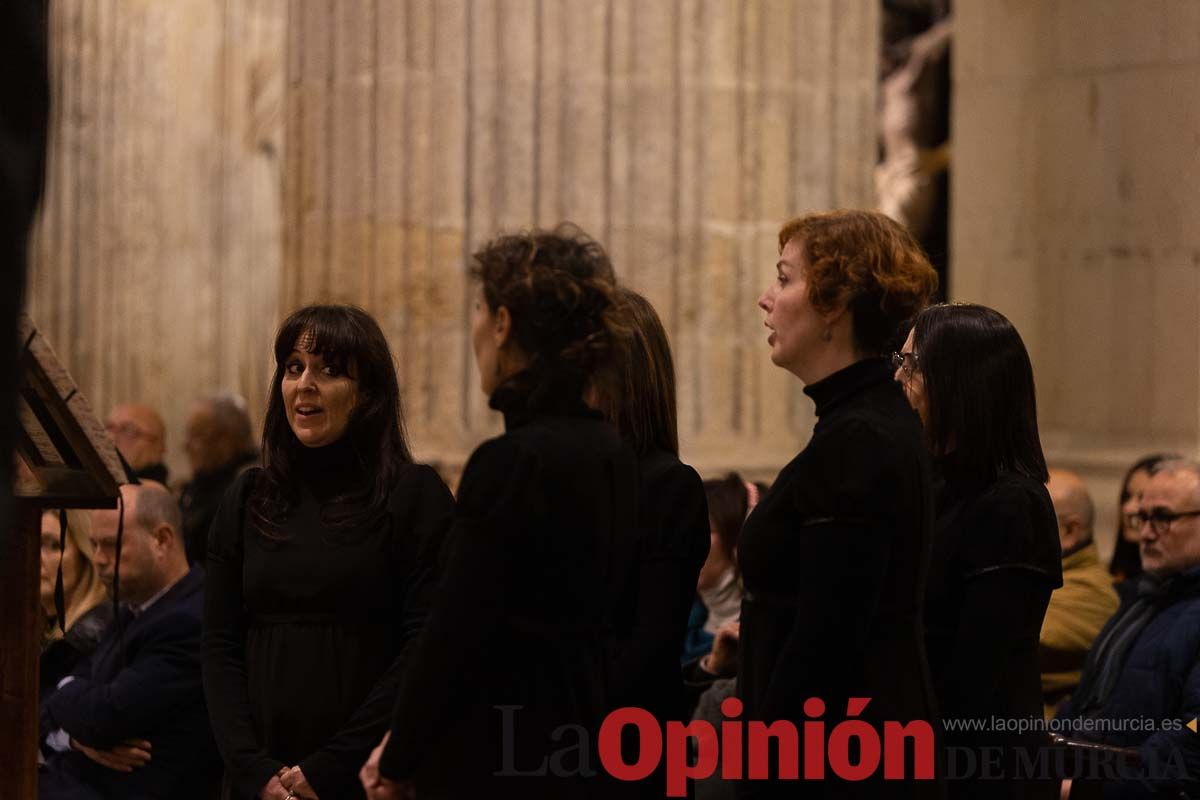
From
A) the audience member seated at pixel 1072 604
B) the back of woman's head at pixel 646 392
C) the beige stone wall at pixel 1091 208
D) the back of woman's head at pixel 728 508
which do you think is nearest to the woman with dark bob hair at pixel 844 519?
the back of woman's head at pixel 646 392

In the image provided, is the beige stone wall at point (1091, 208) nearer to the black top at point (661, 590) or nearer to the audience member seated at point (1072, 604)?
the audience member seated at point (1072, 604)

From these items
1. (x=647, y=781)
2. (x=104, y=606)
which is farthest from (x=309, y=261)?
(x=647, y=781)

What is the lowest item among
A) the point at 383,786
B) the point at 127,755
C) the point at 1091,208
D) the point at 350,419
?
the point at 127,755

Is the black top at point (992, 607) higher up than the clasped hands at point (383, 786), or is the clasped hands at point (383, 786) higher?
the black top at point (992, 607)

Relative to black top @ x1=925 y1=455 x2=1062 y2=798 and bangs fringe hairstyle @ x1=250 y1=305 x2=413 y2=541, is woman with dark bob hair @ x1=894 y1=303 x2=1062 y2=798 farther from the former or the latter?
bangs fringe hairstyle @ x1=250 y1=305 x2=413 y2=541

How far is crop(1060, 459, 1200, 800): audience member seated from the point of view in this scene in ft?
15.2

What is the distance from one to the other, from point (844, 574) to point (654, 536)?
534 millimetres

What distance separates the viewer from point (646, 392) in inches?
159

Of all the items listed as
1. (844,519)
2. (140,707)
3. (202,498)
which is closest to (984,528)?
(844,519)

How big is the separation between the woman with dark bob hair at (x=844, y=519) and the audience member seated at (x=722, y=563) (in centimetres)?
213

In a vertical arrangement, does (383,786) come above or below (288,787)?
above

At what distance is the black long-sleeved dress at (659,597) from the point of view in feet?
11.6

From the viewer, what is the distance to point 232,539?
13.7ft

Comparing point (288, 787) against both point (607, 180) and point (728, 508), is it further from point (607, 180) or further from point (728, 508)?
point (607, 180)
